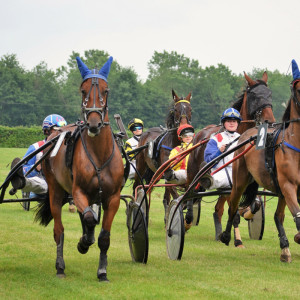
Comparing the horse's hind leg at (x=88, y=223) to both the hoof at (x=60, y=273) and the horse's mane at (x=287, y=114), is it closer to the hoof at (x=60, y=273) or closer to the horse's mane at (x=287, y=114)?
the hoof at (x=60, y=273)

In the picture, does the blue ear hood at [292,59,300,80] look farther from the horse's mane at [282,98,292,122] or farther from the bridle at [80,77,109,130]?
the bridle at [80,77,109,130]

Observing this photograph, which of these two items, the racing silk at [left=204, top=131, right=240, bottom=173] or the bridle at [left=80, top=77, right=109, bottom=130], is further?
the racing silk at [left=204, top=131, right=240, bottom=173]

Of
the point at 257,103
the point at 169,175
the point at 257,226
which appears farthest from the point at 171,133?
the point at 257,103

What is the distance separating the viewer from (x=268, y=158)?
6422 millimetres

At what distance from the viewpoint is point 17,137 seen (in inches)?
1590

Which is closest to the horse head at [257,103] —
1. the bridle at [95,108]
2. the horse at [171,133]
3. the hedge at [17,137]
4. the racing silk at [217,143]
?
the racing silk at [217,143]

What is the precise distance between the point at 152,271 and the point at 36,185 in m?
1.64

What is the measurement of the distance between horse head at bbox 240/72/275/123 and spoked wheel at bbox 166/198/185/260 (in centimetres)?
170

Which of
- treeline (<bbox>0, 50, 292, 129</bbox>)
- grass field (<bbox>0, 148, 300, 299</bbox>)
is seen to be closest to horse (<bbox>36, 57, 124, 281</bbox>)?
grass field (<bbox>0, 148, 300, 299</bbox>)

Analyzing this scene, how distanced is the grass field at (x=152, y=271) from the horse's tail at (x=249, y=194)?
64 cm

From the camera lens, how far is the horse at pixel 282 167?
6.04 metres

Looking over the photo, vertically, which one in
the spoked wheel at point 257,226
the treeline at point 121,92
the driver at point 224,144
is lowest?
the spoked wheel at point 257,226

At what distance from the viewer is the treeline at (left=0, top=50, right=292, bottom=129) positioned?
206 ft

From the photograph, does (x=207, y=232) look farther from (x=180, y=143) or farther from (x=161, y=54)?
(x=161, y=54)
